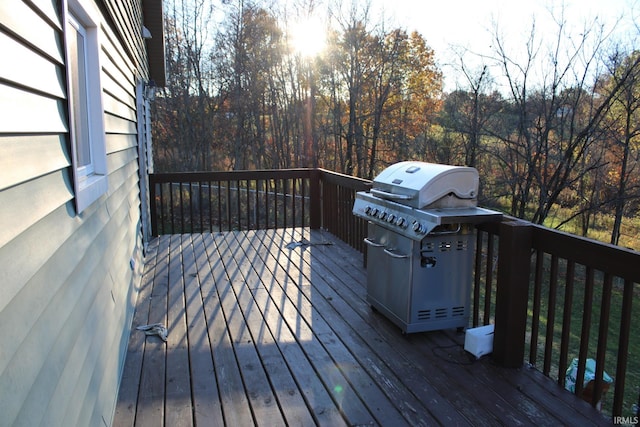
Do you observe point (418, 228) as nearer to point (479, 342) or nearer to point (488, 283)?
point (488, 283)

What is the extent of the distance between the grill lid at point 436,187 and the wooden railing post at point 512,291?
1.29 feet

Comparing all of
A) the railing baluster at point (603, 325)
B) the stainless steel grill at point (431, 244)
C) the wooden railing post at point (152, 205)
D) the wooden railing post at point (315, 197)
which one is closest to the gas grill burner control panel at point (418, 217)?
the stainless steel grill at point (431, 244)

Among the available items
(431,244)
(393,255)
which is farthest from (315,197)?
(431,244)

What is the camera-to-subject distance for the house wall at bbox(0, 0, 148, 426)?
1.09 meters

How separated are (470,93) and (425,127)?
183 inches

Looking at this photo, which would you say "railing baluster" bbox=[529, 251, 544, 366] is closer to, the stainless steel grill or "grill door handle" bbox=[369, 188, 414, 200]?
the stainless steel grill

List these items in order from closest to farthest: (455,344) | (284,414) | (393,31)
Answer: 1. (284,414)
2. (455,344)
3. (393,31)

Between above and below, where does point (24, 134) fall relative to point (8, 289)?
above

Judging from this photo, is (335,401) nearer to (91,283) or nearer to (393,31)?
(91,283)

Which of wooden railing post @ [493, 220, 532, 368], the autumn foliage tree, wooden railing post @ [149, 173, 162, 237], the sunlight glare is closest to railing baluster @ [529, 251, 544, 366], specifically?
wooden railing post @ [493, 220, 532, 368]

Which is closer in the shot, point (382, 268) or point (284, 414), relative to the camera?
point (284, 414)

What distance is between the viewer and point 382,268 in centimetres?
353

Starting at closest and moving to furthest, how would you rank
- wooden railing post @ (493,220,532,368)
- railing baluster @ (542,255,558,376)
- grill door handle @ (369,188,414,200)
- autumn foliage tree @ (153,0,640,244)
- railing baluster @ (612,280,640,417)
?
railing baluster @ (612,280,640,417) < railing baluster @ (542,255,558,376) < wooden railing post @ (493,220,532,368) < grill door handle @ (369,188,414,200) < autumn foliage tree @ (153,0,640,244)

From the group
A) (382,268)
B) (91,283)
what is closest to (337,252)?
(382,268)
